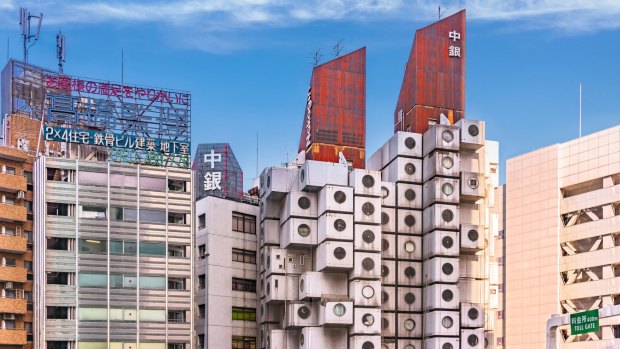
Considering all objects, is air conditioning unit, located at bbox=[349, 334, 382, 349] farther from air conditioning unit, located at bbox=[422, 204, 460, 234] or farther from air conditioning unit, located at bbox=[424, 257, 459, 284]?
air conditioning unit, located at bbox=[422, 204, 460, 234]

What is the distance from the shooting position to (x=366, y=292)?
272 feet

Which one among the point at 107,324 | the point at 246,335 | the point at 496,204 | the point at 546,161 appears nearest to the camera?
the point at 107,324

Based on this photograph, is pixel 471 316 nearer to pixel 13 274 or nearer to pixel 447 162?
pixel 447 162

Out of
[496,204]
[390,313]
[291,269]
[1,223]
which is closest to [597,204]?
[496,204]

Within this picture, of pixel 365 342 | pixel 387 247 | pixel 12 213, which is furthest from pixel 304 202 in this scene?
pixel 12 213

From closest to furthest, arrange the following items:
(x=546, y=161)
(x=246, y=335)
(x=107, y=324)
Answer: (x=107, y=324) < (x=246, y=335) < (x=546, y=161)

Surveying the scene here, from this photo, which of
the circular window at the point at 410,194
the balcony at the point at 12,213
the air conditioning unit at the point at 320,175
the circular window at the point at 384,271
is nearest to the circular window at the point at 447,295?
the circular window at the point at 384,271

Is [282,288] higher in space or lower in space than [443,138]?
lower

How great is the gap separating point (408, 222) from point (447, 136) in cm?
860

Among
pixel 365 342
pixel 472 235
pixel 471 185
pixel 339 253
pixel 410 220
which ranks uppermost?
pixel 471 185

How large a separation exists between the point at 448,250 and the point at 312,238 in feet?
39.6

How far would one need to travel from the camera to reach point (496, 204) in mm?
113625

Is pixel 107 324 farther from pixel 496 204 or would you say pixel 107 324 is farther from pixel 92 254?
pixel 496 204

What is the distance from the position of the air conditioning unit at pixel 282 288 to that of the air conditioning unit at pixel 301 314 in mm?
1152
